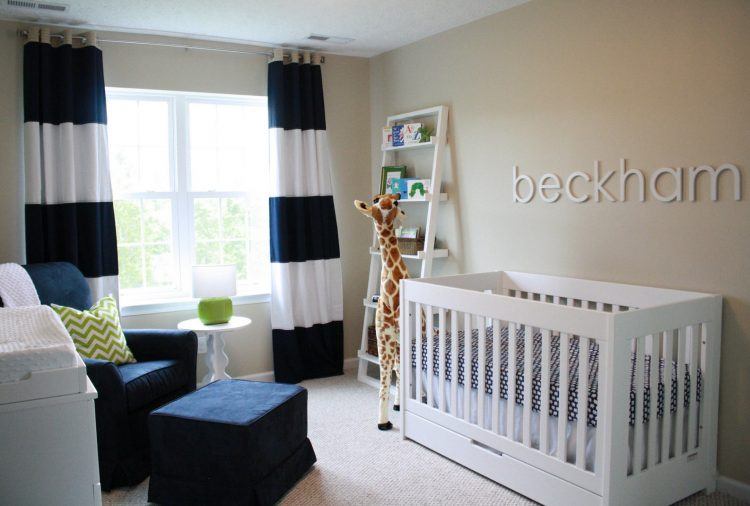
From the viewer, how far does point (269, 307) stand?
14.0 ft

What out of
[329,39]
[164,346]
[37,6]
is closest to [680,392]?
[164,346]

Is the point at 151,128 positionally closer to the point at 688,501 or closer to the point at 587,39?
the point at 587,39

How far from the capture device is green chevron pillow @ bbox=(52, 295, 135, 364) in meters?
2.93

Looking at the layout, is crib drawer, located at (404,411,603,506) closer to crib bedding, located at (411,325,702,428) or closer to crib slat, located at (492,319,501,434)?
crib slat, located at (492,319,501,434)

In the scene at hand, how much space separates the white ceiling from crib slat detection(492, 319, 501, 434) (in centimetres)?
175

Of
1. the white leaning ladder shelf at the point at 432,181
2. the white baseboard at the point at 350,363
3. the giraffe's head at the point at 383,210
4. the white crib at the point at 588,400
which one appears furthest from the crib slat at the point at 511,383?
the white baseboard at the point at 350,363

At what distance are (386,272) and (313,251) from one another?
3.24 feet

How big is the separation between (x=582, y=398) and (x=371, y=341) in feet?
6.92

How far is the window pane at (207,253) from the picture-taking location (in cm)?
410

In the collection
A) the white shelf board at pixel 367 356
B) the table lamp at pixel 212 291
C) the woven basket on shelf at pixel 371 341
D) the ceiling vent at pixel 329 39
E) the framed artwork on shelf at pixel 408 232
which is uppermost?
the ceiling vent at pixel 329 39

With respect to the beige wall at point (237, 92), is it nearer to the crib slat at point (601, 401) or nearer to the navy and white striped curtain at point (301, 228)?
the navy and white striped curtain at point (301, 228)

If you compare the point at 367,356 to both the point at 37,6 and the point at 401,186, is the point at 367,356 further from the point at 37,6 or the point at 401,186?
the point at 37,6

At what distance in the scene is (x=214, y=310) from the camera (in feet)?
11.7

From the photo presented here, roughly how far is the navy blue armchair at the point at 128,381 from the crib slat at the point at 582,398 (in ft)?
6.27
